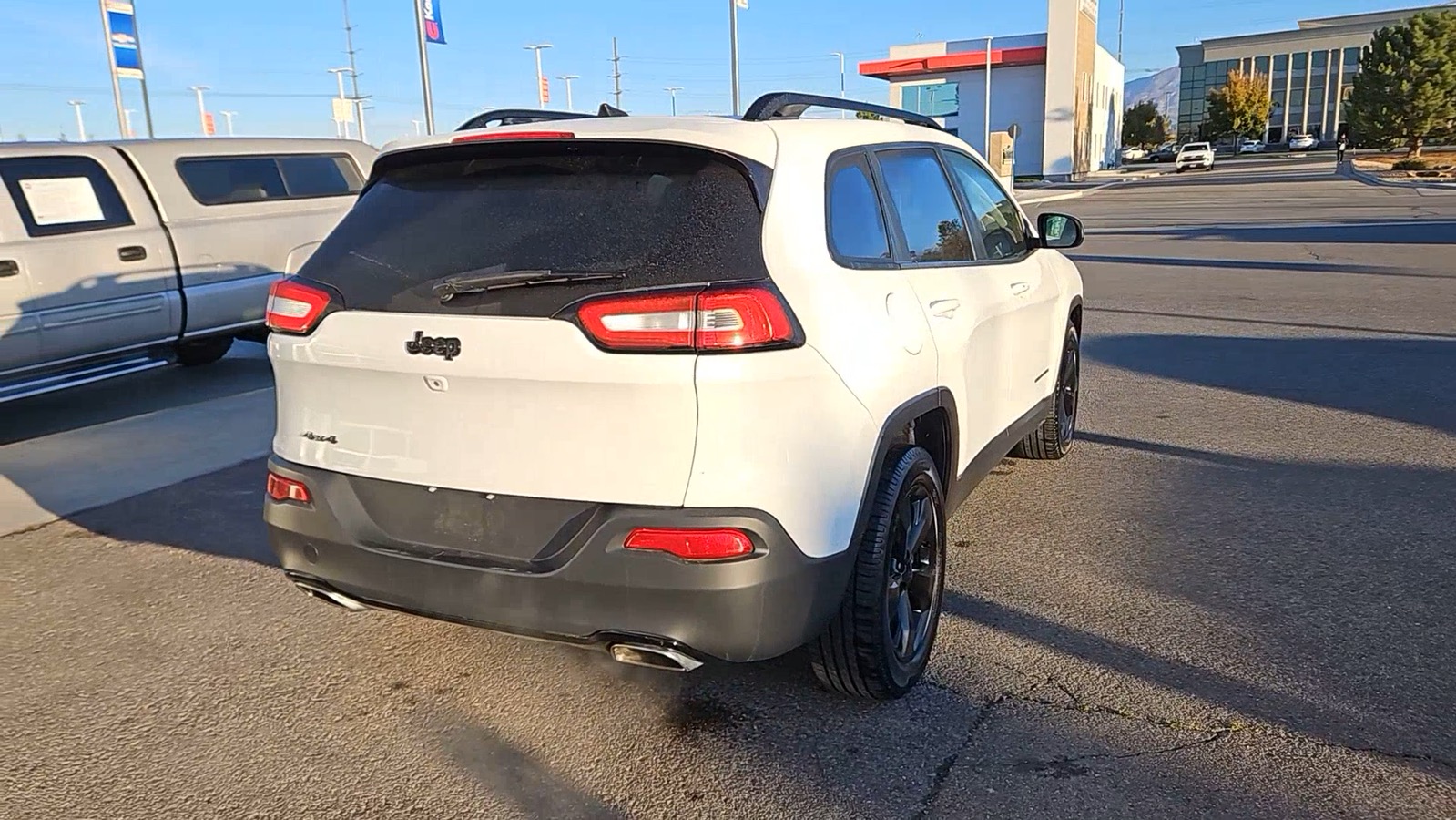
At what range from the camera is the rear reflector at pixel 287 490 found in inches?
124

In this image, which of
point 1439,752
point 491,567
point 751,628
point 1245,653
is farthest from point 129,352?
point 1439,752

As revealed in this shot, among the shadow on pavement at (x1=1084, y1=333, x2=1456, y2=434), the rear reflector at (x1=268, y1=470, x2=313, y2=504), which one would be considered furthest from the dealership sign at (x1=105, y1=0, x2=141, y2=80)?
the rear reflector at (x1=268, y1=470, x2=313, y2=504)

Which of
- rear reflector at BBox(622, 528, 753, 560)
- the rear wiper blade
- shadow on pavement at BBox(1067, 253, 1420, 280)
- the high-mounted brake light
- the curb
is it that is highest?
the high-mounted brake light

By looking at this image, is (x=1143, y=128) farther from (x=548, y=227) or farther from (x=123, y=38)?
(x=548, y=227)

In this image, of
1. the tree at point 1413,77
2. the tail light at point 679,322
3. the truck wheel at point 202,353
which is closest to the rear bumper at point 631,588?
the tail light at point 679,322

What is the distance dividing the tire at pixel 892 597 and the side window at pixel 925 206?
81 centimetres

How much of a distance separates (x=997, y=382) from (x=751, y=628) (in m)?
1.96

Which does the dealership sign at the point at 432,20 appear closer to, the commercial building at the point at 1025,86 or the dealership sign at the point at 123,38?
the dealership sign at the point at 123,38

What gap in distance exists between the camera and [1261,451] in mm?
6016

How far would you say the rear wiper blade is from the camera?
2.76m

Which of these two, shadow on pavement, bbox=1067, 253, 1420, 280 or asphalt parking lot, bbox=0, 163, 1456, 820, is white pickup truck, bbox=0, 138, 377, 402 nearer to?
asphalt parking lot, bbox=0, 163, 1456, 820

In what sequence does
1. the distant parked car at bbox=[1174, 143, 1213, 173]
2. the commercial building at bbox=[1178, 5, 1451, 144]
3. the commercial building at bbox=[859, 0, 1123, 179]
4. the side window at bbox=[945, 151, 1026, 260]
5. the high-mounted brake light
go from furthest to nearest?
the commercial building at bbox=[1178, 5, 1451, 144] → the commercial building at bbox=[859, 0, 1123, 179] → the distant parked car at bbox=[1174, 143, 1213, 173] → the side window at bbox=[945, 151, 1026, 260] → the high-mounted brake light

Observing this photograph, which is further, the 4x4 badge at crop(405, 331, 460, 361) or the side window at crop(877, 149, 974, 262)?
the side window at crop(877, 149, 974, 262)

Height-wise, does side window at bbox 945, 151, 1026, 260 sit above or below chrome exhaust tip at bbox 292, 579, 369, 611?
above
